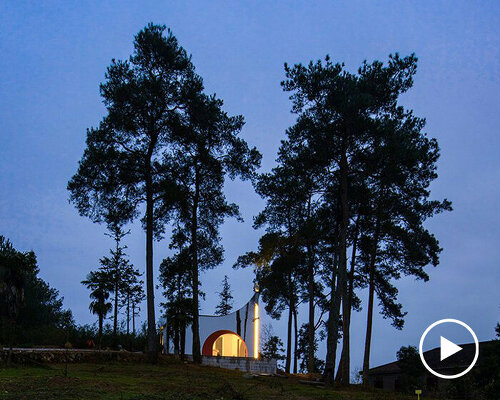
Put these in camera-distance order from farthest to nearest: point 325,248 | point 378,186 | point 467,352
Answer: point 467,352, point 325,248, point 378,186

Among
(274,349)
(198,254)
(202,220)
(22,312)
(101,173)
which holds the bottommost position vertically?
(274,349)

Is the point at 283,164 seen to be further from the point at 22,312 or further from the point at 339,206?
the point at 22,312

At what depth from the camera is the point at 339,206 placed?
84.5 feet

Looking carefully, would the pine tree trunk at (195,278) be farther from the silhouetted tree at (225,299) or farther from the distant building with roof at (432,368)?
the silhouetted tree at (225,299)

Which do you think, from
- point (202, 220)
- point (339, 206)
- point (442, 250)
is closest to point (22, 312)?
point (202, 220)

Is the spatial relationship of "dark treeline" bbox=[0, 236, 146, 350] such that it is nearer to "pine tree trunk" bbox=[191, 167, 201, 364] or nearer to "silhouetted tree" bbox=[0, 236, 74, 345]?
"silhouetted tree" bbox=[0, 236, 74, 345]

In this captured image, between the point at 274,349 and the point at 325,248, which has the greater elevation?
the point at 325,248

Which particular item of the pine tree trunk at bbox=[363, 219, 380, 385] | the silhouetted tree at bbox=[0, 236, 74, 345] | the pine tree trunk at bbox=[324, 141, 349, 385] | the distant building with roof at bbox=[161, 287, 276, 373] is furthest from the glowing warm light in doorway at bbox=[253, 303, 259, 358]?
the pine tree trunk at bbox=[324, 141, 349, 385]

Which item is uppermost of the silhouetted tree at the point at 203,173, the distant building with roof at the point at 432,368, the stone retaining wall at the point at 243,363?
the silhouetted tree at the point at 203,173

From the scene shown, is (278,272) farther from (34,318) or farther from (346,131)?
(34,318)

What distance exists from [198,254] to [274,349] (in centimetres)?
2181

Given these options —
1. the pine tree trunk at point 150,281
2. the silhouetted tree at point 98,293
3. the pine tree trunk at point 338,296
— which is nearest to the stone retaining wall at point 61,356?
the pine tree trunk at point 150,281

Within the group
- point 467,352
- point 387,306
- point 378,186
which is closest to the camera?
point 378,186

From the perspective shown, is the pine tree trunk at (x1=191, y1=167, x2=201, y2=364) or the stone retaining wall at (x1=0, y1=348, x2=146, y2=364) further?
the pine tree trunk at (x1=191, y1=167, x2=201, y2=364)
